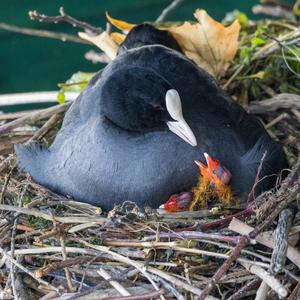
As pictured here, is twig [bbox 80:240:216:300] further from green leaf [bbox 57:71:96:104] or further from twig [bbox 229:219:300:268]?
green leaf [bbox 57:71:96:104]

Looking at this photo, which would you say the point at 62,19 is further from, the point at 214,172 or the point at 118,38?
the point at 214,172

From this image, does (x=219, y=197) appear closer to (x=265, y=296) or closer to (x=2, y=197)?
(x=265, y=296)

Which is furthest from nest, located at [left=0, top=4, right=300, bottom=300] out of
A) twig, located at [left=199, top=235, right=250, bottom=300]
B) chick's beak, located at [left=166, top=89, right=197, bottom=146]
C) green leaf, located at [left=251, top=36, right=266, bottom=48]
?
green leaf, located at [left=251, top=36, right=266, bottom=48]

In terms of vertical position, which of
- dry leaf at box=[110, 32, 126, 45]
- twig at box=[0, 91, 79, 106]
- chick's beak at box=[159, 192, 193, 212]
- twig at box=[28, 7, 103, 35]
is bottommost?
chick's beak at box=[159, 192, 193, 212]

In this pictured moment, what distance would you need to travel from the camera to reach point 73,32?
314 cm

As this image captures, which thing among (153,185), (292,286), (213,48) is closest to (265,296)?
(292,286)

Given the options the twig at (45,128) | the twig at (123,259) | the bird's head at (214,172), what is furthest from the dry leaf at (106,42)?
the twig at (123,259)

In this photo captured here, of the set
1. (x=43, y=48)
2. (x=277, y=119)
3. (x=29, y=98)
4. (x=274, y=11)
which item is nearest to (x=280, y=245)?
(x=277, y=119)

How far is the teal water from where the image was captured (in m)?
3.08

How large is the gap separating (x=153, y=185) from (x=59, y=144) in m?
0.35

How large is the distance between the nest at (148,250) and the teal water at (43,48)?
1099 millimetres

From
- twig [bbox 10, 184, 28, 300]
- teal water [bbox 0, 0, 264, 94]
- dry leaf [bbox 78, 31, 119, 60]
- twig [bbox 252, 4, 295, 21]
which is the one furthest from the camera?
teal water [bbox 0, 0, 264, 94]

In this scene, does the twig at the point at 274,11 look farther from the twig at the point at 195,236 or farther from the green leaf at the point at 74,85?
the twig at the point at 195,236

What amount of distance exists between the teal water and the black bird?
3.06 ft
